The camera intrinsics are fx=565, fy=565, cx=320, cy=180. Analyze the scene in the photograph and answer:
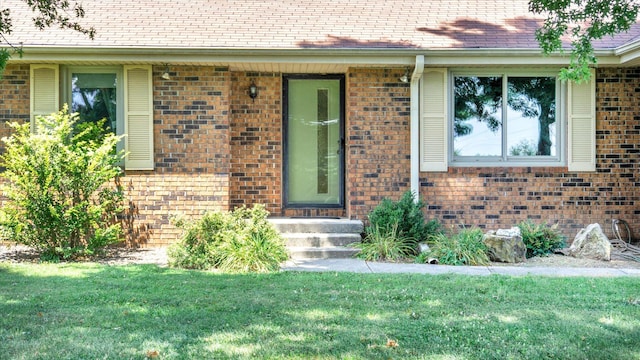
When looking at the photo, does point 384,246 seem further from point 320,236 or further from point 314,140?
point 314,140

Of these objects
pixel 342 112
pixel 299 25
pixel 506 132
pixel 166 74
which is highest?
pixel 299 25

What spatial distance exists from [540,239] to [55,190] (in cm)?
637

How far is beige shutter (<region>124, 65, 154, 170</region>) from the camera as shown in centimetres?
806

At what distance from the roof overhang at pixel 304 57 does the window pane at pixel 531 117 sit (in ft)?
1.52

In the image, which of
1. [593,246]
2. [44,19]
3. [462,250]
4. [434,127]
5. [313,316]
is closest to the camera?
[313,316]

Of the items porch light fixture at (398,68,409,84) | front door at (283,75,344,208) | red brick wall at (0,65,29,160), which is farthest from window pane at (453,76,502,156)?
red brick wall at (0,65,29,160)

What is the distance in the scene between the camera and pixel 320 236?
777 cm

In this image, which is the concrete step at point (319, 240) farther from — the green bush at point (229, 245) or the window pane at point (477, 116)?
the window pane at point (477, 116)

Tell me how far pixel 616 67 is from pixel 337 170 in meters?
4.45

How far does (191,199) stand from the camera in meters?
8.14

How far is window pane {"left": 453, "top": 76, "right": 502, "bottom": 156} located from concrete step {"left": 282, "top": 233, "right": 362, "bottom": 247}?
2180 millimetres

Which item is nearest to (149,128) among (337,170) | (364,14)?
(337,170)

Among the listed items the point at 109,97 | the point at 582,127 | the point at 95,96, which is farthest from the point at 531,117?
→ the point at 95,96

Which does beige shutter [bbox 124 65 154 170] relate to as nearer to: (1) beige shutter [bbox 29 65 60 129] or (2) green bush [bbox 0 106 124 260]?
(2) green bush [bbox 0 106 124 260]
